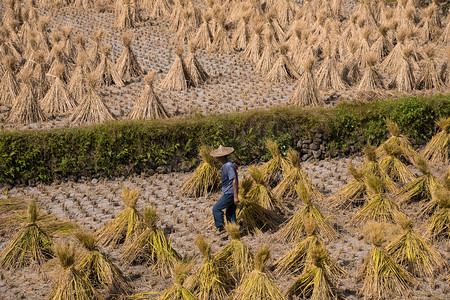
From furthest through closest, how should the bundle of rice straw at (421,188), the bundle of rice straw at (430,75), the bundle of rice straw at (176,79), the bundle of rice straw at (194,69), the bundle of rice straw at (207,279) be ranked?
the bundle of rice straw at (194,69) < the bundle of rice straw at (176,79) < the bundle of rice straw at (430,75) < the bundle of rice straw at (421,188) < the bundle of rice straw at (207,279)

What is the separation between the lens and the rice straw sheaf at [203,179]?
792 centimetres

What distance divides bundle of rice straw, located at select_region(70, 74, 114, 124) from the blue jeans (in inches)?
170

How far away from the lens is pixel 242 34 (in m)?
14.4

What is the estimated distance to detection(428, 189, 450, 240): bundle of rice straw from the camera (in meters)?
6.13

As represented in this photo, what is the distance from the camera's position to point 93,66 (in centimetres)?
1265

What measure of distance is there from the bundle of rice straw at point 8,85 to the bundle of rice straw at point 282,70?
5.59 metres

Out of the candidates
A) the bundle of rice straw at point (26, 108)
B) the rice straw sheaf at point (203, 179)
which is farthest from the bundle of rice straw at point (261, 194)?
the bundle of rice straw at point (26, 108)

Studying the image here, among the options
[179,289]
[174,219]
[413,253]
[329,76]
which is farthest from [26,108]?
[413,253]

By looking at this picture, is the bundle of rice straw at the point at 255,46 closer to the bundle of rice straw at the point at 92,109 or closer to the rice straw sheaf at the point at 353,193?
the bundle of rice straw at the point at 92,109

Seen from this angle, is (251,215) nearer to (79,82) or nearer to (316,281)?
(316,281)

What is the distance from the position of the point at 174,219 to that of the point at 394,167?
3.36m

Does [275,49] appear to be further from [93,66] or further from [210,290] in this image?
[210,290]

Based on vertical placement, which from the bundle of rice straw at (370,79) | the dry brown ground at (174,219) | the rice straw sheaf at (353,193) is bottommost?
the dry brown ground at (174,219)

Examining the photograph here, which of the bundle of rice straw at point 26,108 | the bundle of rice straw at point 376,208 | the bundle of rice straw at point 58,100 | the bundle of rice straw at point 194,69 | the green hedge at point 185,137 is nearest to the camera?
the bundle of rice straw at point 376,208
